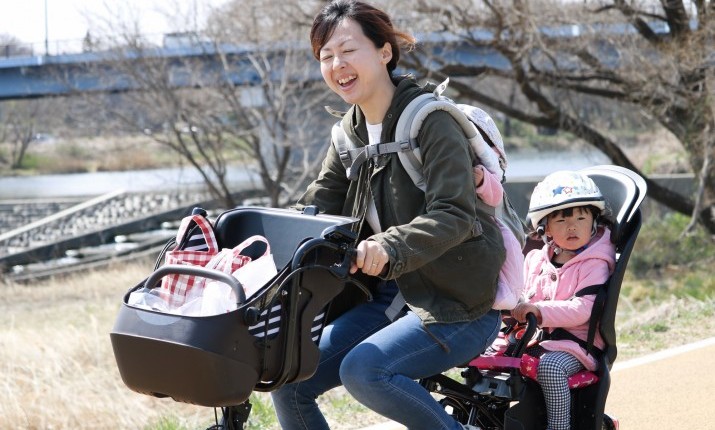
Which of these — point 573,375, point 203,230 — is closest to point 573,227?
point 573,375

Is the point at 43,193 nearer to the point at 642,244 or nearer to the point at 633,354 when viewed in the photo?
the point at 642,244

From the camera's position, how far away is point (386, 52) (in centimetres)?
322

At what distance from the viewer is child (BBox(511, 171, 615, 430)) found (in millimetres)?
3598

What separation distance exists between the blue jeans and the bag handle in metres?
A: 0.54

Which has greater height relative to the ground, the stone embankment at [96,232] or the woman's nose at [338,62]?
the woman's nose at [338,62]

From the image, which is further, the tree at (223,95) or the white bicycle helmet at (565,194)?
the tree at (223,95)

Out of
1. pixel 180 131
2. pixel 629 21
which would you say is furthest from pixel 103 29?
pixel 629 21

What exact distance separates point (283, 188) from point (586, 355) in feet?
69.4

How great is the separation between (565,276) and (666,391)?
6.99 ft

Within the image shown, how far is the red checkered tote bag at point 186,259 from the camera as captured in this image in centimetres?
272

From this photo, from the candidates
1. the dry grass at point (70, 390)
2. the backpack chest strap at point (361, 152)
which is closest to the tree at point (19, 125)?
the dry grass at point (70, 390)

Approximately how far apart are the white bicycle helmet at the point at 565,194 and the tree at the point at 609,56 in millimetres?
11066

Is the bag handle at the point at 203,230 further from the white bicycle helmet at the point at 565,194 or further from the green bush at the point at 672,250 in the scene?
the green bush at the point at 672,250

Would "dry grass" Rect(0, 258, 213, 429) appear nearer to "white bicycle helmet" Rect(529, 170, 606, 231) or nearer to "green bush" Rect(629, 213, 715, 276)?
"white bicycle helmet" Rect(529, 170, 606, 231)
